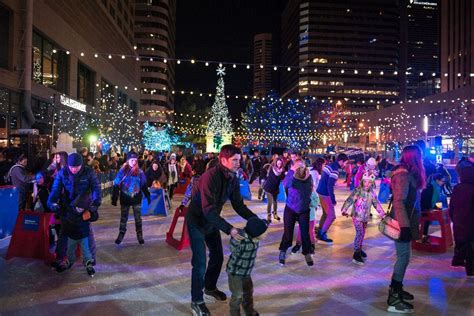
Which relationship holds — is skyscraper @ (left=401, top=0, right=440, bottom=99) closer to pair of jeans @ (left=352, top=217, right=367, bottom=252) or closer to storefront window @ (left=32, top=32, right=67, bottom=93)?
storefront window @ (left=32, top=32, right=67, bottom=93)

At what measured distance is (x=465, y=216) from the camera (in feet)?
20.9

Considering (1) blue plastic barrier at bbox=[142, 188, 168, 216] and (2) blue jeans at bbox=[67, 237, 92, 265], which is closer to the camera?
(2) blue jeans at bbox=[67, 237, 92, 265]

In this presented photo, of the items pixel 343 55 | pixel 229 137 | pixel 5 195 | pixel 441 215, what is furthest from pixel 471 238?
pixel 343 55

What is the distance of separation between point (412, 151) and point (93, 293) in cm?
397

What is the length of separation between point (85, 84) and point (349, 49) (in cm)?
10746

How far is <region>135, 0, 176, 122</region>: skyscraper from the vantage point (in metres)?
97.7

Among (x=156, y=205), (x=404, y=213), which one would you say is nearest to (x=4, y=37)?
(x=156, y=205)

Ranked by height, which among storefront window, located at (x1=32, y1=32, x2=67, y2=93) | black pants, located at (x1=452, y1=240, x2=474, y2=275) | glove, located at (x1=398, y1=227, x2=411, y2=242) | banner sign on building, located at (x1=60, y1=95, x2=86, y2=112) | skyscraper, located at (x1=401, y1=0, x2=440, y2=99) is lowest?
black pants, located at (x1=452, y1=240, x2=474, y2=275)

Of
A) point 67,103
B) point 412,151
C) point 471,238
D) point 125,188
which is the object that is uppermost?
point 67,103

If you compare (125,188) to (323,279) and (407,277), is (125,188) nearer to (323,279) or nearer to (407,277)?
(323,279)

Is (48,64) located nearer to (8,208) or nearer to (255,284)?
(8,208)

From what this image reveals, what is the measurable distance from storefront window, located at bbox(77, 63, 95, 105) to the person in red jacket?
33.4m

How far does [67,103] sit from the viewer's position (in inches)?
1240

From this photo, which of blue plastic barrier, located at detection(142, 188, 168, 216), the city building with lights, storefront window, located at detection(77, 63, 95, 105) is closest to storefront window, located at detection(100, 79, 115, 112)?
the city building with lights
